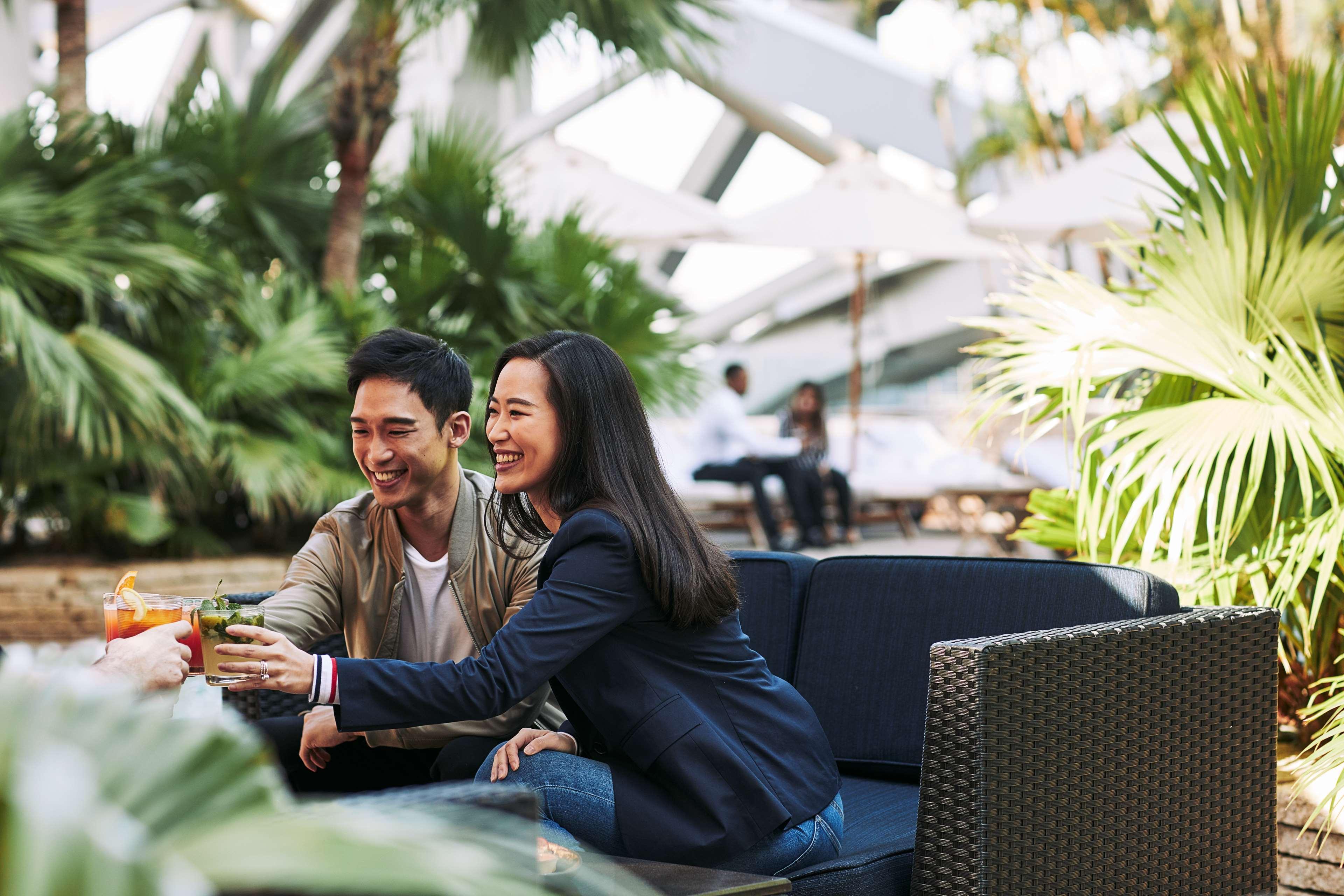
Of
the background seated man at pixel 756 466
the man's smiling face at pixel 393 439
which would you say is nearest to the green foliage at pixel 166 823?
the man's smiling face at pixel 393 439

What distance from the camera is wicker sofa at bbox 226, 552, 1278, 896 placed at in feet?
5.67

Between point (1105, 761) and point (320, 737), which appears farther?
point (320, 737)

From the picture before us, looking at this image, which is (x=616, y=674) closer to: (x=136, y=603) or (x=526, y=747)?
(x=526, y=747)

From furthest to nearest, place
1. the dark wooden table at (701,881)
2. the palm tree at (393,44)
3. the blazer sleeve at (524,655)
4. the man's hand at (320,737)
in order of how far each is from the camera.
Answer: the palm tree at (393,44) → the man's hand at (320,737) → the blazer sleeve at (524,655) → the dark wooden table at (701,881)

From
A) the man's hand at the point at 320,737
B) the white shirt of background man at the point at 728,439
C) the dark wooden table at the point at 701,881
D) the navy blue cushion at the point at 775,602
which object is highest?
the white shirt of background man at the point at 728,439

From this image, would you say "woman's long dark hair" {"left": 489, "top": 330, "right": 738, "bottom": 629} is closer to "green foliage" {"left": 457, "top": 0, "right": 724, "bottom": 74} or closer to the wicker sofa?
the wicker sofa

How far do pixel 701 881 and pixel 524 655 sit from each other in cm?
35

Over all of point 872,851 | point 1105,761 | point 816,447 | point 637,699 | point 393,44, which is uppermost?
point 393,44

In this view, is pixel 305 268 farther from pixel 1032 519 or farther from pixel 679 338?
pixel 1032 519

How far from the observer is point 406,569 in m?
2.09

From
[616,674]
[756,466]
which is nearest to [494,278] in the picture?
[756,466]

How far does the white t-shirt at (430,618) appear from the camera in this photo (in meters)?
2.07

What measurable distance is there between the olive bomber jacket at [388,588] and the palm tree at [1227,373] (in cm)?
113

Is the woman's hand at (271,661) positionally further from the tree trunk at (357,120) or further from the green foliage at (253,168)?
the green foliage at (253,168)
